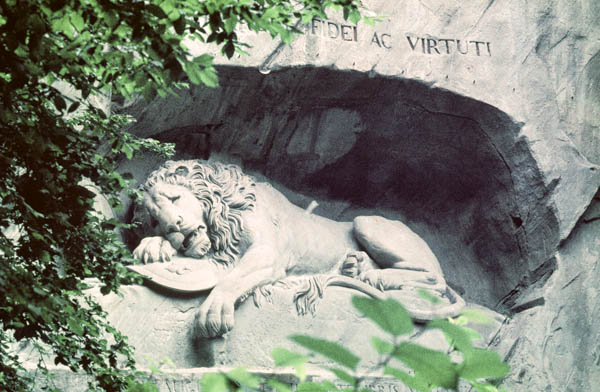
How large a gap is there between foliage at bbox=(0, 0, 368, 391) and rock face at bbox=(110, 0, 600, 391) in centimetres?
198

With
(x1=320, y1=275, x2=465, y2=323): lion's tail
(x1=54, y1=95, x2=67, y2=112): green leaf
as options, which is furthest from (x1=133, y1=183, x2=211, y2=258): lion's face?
(x1=54, y1=95, x2=67, y2=112): green leaf

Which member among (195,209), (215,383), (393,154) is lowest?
(195,209)

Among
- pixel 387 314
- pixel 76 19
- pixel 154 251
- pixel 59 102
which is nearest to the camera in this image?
pixel 387 314

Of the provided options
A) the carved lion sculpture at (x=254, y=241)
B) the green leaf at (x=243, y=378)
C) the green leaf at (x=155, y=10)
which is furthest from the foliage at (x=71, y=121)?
the carved lion sculpture at (x=254, y=241)

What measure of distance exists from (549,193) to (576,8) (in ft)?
4.05

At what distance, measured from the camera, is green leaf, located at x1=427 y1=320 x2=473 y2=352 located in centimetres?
91

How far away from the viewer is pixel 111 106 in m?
4.32

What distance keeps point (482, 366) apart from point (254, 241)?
11.0 ft

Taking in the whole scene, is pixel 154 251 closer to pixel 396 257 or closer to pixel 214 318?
pixel 214 318

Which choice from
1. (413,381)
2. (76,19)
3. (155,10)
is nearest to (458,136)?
(155,10)

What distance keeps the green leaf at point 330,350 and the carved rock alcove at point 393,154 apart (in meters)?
3.66

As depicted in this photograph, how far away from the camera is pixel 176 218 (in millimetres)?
4133

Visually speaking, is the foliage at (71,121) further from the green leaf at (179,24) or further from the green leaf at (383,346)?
the green leaf at (383,346)

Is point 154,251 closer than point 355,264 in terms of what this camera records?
Yes
